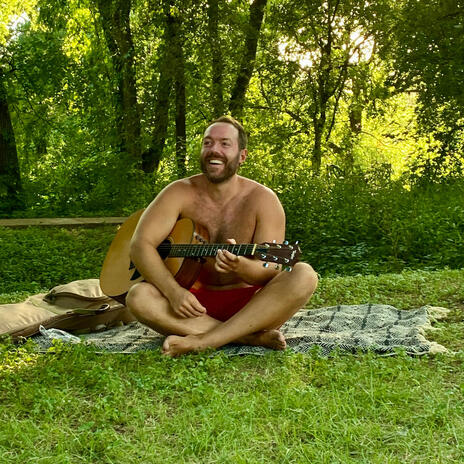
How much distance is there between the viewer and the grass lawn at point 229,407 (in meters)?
2.94

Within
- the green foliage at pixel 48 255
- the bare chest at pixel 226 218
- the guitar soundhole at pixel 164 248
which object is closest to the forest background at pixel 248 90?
the green foliage at pixel 48 255

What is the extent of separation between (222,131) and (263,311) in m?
1.09

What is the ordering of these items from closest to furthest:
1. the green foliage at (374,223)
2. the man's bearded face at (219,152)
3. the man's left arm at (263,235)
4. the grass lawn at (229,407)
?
the grass lawn at (229,407) < the man's left arm at (263,235) < the man's bearded face at (219,152) < the green foliage at (374,223)

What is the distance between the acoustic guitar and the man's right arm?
0.25ft

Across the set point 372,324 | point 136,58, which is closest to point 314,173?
point 136,58

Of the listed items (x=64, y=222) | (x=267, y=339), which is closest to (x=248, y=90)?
(x=64, y=222)

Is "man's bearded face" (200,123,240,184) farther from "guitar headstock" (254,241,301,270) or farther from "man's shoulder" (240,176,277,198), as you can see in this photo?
"guitar headstock" (254,241,301,270)

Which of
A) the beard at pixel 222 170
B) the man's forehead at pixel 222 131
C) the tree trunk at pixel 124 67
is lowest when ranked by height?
the beard at pixel 222 170

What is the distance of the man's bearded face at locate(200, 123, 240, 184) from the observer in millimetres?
4570

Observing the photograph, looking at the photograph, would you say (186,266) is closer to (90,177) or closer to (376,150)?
(90,177)

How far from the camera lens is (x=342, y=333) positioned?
15.4 feet

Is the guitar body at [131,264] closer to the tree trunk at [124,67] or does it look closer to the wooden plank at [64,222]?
the wooden plank at [64,222]

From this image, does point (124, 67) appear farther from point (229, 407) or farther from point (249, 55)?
point (229, 407)

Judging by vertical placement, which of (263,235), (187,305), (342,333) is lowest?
(342,333)
